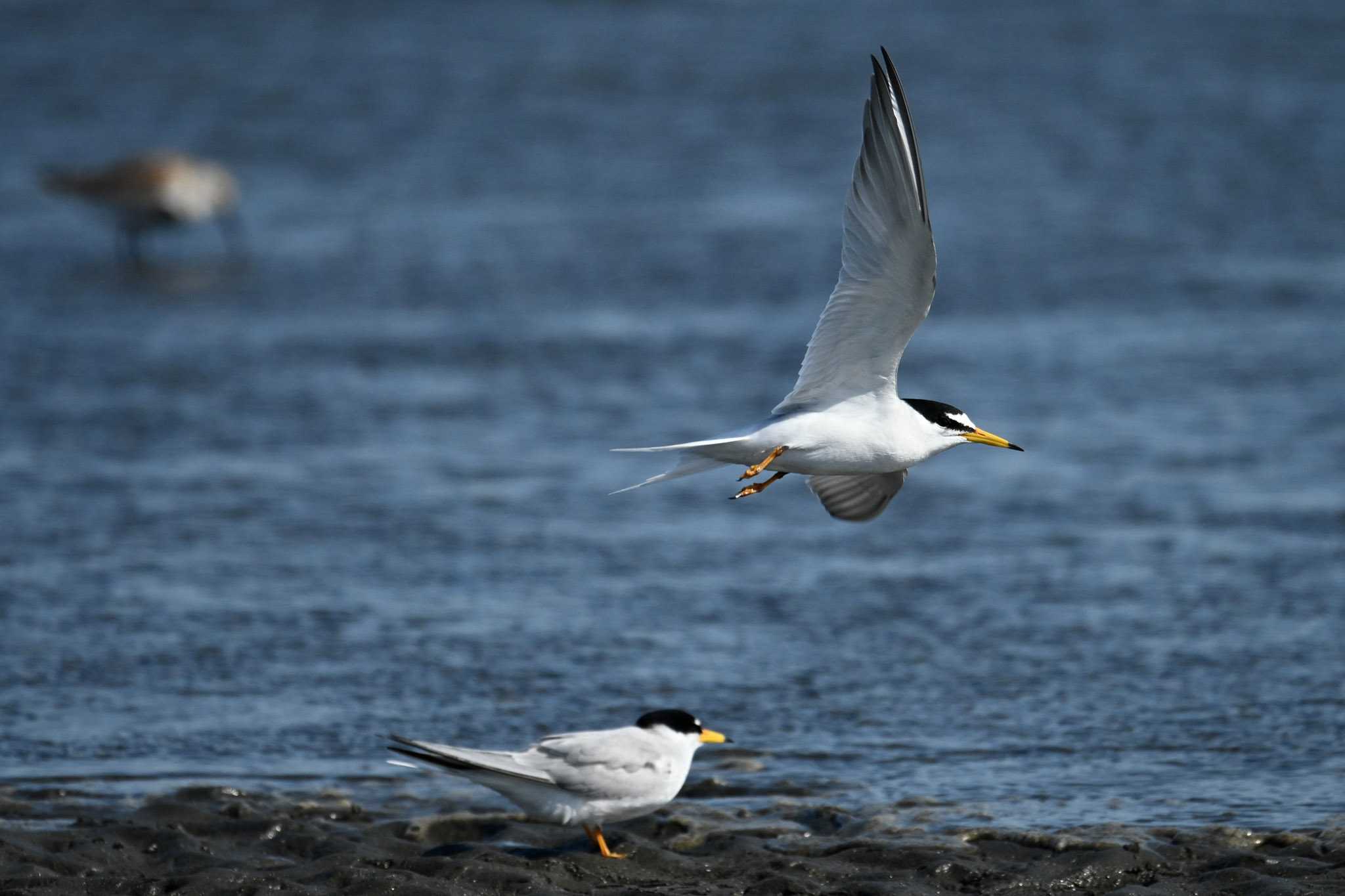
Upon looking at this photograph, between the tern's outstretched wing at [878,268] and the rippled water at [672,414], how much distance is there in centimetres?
144

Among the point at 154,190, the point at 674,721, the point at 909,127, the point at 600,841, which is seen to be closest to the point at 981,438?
the point at 909,127

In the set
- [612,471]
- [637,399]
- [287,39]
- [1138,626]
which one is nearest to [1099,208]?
[637,399]

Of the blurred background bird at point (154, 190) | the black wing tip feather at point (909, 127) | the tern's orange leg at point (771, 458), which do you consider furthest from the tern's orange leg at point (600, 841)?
the blurred background bird at point (154, 190)

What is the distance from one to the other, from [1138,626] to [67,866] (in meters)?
4.58

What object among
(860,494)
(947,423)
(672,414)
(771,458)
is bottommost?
(860,494)

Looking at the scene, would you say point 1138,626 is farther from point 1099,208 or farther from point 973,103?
point 973,103

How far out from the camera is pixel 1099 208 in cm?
1554

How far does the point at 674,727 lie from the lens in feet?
19.8

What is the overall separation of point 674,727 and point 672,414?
506 cm

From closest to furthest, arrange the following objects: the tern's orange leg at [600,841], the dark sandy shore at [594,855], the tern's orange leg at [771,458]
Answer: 1. the dark sandy shore at [594,855]
2. the tern's orange leg at [600,841]
3. the tern's orange leg at [771,458]

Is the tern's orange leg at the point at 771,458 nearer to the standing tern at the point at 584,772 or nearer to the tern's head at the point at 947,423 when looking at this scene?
the tern's head at the point at 947,423

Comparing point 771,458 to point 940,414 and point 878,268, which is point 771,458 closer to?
point 940,414

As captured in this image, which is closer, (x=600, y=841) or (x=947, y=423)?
(x=600, y=841)

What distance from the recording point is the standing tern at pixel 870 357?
6.10m
